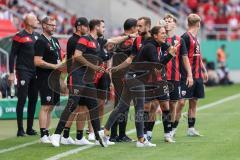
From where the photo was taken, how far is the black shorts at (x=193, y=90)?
14070 mm

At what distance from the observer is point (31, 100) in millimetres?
14969

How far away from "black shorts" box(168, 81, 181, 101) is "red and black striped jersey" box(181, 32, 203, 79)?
341mm

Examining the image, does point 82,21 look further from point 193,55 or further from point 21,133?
point 21,133

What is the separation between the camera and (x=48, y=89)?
533 inches

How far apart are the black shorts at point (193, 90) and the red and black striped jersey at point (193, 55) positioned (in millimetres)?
88

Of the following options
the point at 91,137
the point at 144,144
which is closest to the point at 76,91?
the point at 144,144

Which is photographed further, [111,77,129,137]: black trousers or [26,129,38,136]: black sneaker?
[26,129,38,136]: black sneaker

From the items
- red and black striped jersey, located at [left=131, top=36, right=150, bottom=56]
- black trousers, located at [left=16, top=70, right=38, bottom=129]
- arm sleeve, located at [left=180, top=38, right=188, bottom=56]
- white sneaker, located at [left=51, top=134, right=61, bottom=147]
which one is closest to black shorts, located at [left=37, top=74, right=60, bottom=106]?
white sneaker, located at [left=51, top=134, right=61, bottom=147]

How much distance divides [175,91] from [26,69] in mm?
2900

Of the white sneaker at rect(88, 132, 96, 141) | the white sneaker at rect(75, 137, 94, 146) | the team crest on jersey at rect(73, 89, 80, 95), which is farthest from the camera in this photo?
the white sneaker at rect(88, 132, 96, 141)

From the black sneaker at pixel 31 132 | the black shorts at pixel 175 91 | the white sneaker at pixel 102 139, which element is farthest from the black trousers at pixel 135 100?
the black sneaker at pixel 31 132

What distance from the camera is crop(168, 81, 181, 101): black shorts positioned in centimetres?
1372

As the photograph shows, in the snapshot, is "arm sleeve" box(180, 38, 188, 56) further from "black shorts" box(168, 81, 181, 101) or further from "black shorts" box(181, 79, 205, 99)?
"black shorts" box(181, 79, 205, 99)

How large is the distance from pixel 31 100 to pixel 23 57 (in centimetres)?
80
